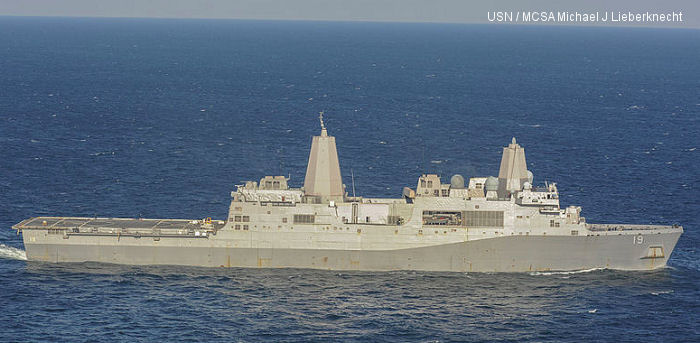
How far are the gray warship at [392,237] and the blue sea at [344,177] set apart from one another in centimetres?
121

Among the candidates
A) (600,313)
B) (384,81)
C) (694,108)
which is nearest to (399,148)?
(600,313)

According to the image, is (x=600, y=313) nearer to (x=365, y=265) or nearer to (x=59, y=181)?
(x=365, y=265)

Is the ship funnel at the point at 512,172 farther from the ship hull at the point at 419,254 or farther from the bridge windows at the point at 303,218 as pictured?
the bridge windows at the point at 303,218

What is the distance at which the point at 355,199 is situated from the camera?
72.1 meters

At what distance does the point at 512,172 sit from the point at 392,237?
1131cm

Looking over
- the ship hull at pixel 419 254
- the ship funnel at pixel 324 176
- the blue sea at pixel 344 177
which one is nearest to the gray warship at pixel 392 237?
the ship hull at pixel 419 254

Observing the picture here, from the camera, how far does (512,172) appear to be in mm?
73250

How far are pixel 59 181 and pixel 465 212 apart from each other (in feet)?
151

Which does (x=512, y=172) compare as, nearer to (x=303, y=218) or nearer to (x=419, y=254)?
(x=419, y=254)

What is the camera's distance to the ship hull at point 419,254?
70.0 m

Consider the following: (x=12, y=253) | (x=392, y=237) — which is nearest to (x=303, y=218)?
(x=392, y=237)

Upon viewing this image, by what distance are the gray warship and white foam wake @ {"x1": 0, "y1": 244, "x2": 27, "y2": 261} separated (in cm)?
132

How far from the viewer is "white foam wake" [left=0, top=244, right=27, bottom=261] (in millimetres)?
72688

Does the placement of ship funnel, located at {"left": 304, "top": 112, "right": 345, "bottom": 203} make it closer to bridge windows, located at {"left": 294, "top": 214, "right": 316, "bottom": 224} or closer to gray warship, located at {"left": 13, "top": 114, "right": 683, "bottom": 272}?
gray warship, located at {"left": 13, "top": 114, "right": 683, "bottom": 272}
